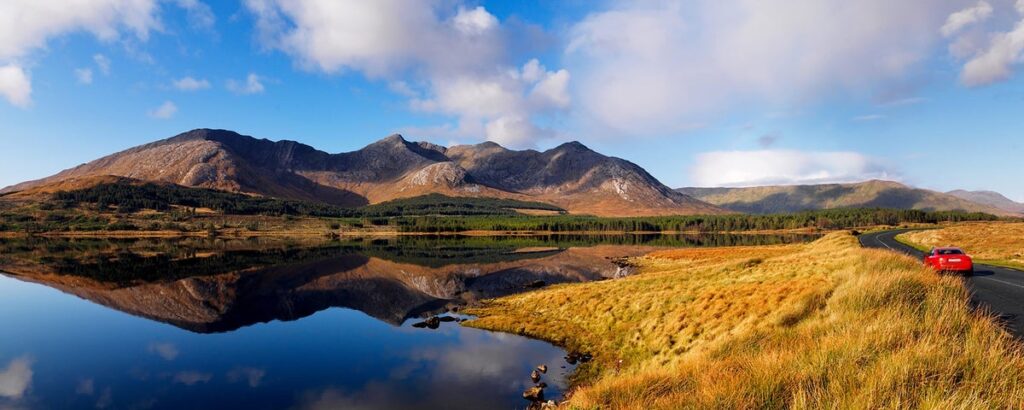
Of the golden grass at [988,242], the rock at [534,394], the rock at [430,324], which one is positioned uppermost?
the golden grass at [988,242]

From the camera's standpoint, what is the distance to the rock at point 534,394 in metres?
23.1

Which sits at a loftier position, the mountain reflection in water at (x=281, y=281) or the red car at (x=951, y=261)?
the red car at (x=951, y=261)

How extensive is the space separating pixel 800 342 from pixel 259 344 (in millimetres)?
36631

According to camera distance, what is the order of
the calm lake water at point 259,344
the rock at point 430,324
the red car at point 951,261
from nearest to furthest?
1. the calm lake water at point 259,344
2. the red car at point 951,261
3. the rock at point 430,324

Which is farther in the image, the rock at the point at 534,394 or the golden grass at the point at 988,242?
the golden grass at the point at 988,242

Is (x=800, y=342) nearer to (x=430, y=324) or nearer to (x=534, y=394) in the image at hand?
(x=534, y=394)

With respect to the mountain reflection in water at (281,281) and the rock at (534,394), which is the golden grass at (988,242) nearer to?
the mountain reflection in water at (281,281)

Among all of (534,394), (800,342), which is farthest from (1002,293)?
(534,394)

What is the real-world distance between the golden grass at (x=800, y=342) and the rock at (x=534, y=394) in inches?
91.6

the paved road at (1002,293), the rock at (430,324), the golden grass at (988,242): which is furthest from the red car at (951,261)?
the rock at (430,324)

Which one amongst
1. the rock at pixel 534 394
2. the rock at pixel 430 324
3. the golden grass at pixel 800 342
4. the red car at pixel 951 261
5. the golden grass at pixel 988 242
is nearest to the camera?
the golden grass at pixel 800 342

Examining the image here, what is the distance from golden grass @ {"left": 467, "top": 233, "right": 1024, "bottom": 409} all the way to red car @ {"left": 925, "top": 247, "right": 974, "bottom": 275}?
418 inches

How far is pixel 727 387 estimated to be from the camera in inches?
380

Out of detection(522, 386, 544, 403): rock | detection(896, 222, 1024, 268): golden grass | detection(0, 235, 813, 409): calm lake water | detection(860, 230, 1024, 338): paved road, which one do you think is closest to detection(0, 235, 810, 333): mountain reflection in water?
detection(0, 235, 813, 409): calm lake water
